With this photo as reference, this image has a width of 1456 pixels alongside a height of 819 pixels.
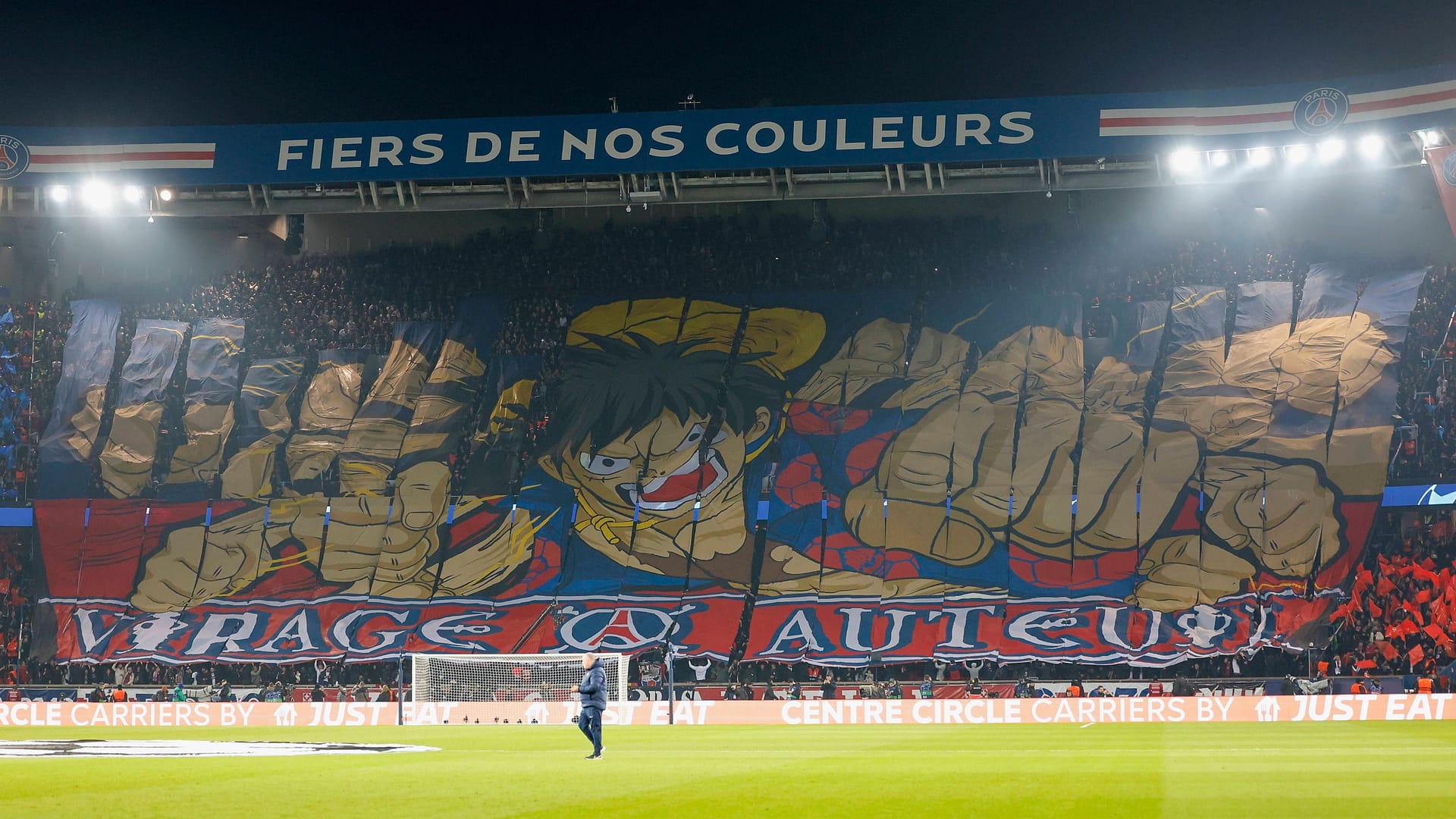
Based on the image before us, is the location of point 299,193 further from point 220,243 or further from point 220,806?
point 220,806

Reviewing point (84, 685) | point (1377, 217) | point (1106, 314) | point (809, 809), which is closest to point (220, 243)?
point (84, 685)

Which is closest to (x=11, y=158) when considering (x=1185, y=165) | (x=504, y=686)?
(x=504, y=686)

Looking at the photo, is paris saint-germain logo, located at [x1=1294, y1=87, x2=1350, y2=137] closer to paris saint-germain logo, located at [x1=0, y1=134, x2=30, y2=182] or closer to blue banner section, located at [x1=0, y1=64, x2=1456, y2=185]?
blue banner section, located at [x1=0, y1=64, x2=1456, y2=185]

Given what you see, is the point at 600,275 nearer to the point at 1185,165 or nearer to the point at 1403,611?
the point at 1185,165

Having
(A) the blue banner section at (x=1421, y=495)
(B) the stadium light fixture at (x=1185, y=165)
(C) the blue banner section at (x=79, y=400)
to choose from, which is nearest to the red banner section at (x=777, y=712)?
(A) the blue banner section at (x=1421, y=495)

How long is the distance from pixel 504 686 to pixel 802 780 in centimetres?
1816

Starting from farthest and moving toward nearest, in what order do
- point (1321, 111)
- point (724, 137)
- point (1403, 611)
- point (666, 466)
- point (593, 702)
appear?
point (666, 466) < point (724, 137) < point (1403, 611) < point (1321, 111) < point (593, 702)

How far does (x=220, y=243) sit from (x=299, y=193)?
964 cm

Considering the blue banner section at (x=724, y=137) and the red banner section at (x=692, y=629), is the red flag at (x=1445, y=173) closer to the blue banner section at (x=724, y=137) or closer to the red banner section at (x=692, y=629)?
the blue banner section at (x=724, y=137)

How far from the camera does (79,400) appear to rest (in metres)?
41.4

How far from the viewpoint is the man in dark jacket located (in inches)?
655

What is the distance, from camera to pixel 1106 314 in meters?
39.1

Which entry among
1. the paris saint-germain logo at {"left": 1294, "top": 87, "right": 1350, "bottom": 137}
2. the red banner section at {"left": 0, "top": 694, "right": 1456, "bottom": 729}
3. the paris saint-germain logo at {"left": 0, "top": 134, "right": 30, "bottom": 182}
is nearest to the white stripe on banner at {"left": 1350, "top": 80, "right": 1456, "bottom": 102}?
the paris saint-germain logo at {"left": 1294, "top": 87, "right": 1350, "bottom": 137}


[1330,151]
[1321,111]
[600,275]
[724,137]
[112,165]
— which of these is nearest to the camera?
[1321,111]
